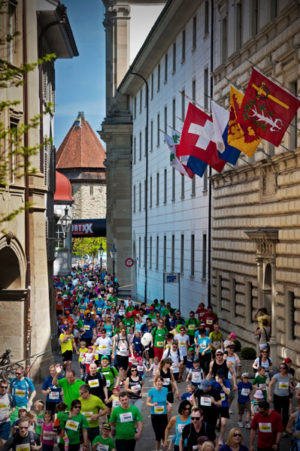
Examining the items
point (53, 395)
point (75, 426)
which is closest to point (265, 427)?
point (75, 426)

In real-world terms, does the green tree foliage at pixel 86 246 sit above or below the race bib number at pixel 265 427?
above

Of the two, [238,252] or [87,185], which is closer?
[238,252]

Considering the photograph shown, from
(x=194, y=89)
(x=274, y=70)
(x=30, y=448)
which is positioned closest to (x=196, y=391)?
(x=30, y=448)

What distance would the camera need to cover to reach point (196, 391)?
15.8m

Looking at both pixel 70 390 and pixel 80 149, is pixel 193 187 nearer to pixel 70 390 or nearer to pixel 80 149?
pixel 70 390

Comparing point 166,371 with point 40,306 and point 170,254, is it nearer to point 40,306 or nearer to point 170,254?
point 40,306

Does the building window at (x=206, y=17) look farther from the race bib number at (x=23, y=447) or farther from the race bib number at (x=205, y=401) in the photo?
the race bib number at (x=23, y=447)

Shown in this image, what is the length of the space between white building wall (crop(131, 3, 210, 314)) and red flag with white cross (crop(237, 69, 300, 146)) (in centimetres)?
1432

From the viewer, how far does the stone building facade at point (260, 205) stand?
23578 millimetres

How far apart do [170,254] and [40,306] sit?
2216 cm

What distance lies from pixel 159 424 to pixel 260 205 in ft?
40.9

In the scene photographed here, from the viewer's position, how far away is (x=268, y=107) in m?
20.8

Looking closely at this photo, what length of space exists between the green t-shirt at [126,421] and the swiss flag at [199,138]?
13668mm

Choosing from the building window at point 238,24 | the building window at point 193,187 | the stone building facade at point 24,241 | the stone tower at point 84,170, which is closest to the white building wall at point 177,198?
the building window at point 193,187
